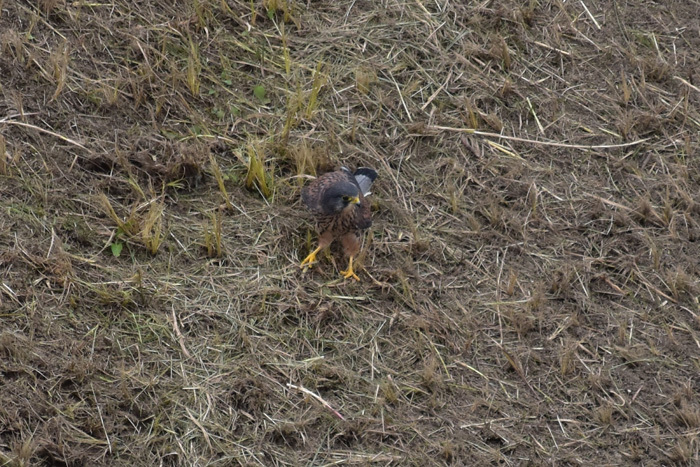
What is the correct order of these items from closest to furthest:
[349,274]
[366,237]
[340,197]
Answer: [340,197]
[349,274]
[366,237]

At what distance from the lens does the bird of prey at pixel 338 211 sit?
465 cm

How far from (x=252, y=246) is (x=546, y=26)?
2.52m

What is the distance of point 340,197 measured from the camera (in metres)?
4.63

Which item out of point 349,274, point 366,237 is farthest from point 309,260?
point 366,237

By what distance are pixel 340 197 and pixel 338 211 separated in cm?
7

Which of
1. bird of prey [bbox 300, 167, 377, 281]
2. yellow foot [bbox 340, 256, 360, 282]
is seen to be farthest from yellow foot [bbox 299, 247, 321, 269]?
yellow foot [bbox 340, 256, 360, 282]

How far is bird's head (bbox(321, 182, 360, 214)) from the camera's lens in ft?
15.2

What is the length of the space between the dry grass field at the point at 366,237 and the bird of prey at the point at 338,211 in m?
0.09

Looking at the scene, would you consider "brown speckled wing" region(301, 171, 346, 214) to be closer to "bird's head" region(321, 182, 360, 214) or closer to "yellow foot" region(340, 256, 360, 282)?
"bird's head" region(321, 182, 360, 214)

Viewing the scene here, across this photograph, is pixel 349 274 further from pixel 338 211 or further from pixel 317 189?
pixel 317 189

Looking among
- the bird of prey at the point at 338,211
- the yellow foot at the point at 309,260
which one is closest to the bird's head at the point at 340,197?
the bird of prey at the point at 338,211

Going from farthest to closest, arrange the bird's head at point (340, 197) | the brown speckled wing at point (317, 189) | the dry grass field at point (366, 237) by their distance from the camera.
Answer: the brown speckled wing at point (317, 189) < the bird's head at point (340, 197) < the dry grass field at point (366, 237)

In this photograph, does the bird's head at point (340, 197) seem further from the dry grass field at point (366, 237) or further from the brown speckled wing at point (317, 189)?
the dry grass field at point (366, 237)

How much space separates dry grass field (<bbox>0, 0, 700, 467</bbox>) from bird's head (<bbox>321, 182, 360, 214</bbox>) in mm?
308
